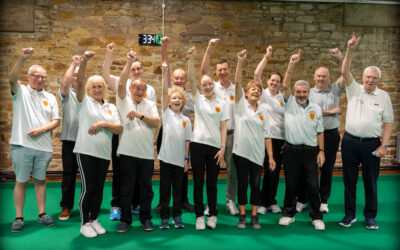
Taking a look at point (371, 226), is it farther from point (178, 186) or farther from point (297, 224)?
point (178, 186)

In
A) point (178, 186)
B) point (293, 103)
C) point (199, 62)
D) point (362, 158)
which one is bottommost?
point (178, 186)

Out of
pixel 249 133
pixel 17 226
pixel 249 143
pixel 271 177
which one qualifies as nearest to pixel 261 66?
pixel 249 133

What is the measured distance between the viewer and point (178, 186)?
3.43m

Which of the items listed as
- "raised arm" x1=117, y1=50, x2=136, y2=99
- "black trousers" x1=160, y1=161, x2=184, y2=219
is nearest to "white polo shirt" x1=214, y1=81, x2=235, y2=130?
"black trousers" x1=160, y1=161, x2=184, y2=219

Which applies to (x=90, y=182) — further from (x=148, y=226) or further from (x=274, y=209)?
(x=274, y=209)

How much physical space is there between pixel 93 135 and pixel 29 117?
Answer: 776 millimetres


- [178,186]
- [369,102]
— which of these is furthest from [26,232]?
[369,102]

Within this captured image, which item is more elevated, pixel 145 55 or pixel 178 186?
pixel 145 55

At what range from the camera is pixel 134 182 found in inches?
131

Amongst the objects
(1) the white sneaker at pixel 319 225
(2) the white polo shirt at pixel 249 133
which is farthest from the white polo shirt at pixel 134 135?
(1) the white sneaker at pixel 319 225

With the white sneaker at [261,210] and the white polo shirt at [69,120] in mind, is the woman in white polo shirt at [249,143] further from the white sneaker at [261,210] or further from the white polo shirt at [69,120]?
the white polo shirt at [69,120]

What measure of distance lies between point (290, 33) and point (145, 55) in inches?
107

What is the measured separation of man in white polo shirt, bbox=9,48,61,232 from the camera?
3334 millimetres

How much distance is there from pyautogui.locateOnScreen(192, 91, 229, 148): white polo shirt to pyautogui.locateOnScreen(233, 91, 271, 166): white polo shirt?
177 mm
